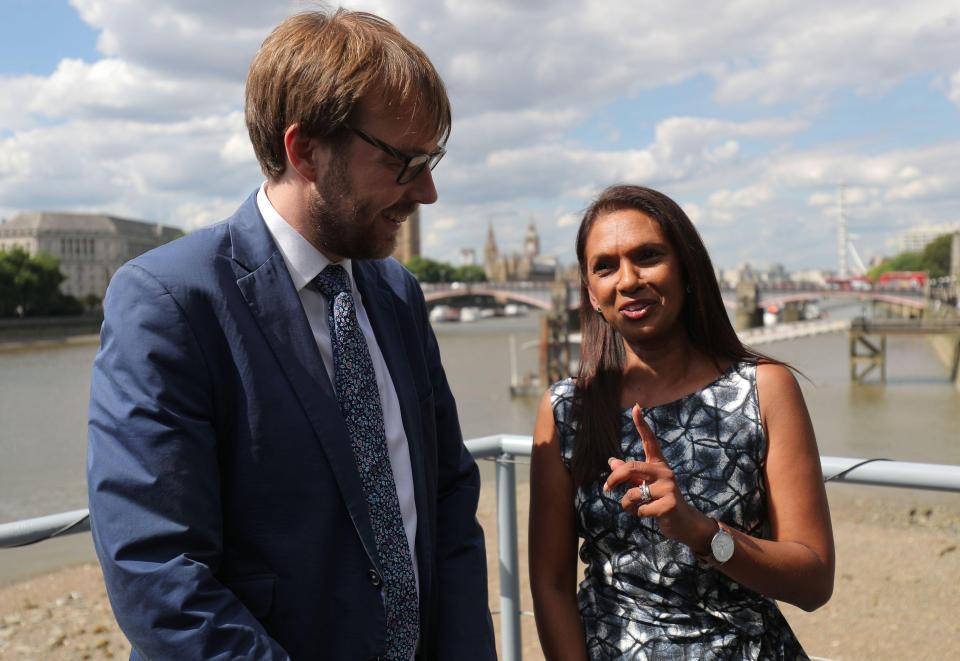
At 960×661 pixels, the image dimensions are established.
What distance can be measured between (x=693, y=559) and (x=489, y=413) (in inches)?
856

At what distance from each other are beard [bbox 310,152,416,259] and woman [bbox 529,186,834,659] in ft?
1.55

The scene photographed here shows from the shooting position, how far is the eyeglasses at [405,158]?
139cm

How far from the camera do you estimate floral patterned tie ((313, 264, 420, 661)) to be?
4.73 ft

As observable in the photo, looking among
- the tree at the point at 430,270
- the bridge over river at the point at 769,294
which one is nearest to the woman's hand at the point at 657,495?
the bridge over river at the point at 769,294

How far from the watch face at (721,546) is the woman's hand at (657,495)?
14 mm

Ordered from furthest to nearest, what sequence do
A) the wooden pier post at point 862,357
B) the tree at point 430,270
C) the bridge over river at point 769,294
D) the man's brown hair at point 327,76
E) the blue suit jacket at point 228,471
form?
the tree at point 430,270 → the bridge over river at point 769,294 → the wooden pier post at point 862,357 → the man's brown hair at point 327,76 → the blue suit jacket at point 228,471

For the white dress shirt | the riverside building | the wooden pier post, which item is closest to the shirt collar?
the white dress shirt

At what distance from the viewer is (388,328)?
63.7 inches

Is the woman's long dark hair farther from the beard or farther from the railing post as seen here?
the railing post

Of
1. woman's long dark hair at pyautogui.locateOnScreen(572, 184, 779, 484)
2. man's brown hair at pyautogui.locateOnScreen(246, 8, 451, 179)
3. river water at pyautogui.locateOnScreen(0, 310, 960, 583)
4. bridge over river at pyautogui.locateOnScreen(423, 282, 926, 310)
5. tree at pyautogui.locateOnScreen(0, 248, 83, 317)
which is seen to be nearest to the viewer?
man's brown hair at pyautogui.locateOnScreen(246, 8, 451, 179)

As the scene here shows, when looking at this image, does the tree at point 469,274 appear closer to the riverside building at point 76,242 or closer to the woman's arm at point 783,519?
the riverside building at point 76,242

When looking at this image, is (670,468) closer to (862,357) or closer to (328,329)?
(328,329)

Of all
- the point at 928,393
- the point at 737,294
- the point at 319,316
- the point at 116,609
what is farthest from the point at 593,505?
the point at 737,294

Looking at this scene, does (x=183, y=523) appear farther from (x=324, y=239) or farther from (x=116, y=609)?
(x=324, y=239)
